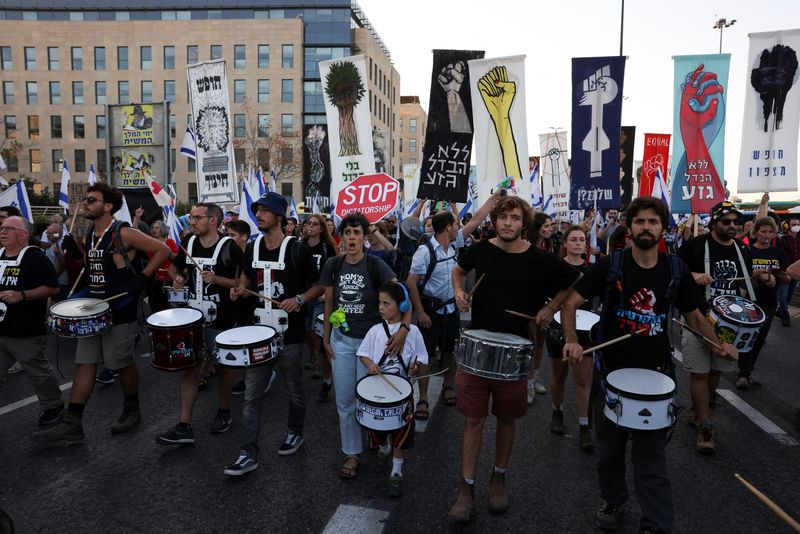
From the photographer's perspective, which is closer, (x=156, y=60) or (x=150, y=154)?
(x=150, y=154)

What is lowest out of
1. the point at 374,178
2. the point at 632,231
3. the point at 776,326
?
the point at 776,326

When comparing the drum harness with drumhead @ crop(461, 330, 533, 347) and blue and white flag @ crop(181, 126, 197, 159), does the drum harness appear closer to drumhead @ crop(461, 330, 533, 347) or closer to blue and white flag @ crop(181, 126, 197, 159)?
drumhead @ crop(461, 330, 533, 347)

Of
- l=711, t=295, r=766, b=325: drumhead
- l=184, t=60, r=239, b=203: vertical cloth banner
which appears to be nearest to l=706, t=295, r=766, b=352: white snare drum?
l=711, t=295, r=766, b=325: drumhead

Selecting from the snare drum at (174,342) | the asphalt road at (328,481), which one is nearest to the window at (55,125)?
the asphalt road at (328,481)

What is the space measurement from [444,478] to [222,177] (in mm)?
7656

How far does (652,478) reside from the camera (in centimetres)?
317

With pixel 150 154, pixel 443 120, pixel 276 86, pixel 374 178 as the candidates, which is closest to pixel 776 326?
pixel 443 120

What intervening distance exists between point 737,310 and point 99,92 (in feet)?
220

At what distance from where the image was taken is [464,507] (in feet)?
11.3

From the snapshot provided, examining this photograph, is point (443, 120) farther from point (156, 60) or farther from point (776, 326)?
point (156, 60)

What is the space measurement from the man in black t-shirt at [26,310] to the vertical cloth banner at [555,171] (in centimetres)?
1640

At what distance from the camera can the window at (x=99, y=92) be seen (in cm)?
5788

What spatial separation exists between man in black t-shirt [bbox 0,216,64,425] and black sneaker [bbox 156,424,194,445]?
1274 mm

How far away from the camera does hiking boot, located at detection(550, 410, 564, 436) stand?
4945 mm
